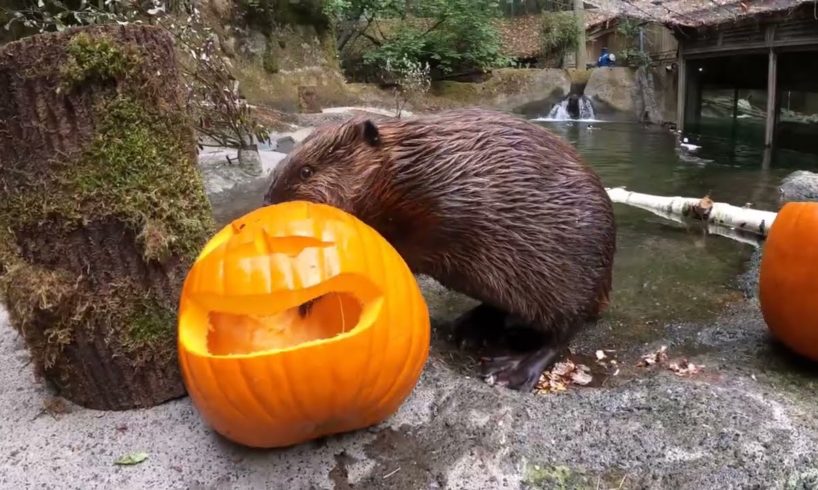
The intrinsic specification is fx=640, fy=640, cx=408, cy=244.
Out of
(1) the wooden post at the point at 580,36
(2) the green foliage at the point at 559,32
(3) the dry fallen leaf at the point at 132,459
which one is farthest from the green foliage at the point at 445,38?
(3) the dry fallen leaf at the point at 132,459

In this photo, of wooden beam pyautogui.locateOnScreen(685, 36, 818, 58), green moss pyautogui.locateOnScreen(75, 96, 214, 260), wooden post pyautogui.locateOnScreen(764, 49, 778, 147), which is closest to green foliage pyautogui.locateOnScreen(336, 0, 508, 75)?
wooden beam pyautogui.locateOnScreen(685, 36, 818, 58)

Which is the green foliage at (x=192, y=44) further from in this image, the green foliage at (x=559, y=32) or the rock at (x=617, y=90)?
the green foliage at (x=559, y=32)

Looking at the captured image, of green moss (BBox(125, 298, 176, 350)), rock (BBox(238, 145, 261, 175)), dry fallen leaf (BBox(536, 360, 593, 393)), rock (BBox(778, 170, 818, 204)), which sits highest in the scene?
green moss (BBox(125, 298, 176, 350))

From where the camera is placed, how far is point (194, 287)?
5.90 ft

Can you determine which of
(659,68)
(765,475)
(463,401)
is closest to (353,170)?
(463,401)

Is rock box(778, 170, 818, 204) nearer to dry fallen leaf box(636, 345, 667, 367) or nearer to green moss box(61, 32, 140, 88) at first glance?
dry fallen leaf box(636, 345, 667, 367)

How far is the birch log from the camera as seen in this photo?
5023mm

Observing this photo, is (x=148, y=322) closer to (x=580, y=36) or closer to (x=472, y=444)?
(x=472, y=444)

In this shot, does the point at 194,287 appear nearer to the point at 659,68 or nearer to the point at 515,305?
the point at 515,305

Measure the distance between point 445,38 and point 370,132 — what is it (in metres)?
18.1

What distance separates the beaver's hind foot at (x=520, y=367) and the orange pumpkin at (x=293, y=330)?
89cm

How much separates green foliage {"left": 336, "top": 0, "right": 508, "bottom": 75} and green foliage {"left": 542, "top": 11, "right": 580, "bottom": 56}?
373 cm

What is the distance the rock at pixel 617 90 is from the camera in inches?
723

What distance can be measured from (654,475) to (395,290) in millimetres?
939
